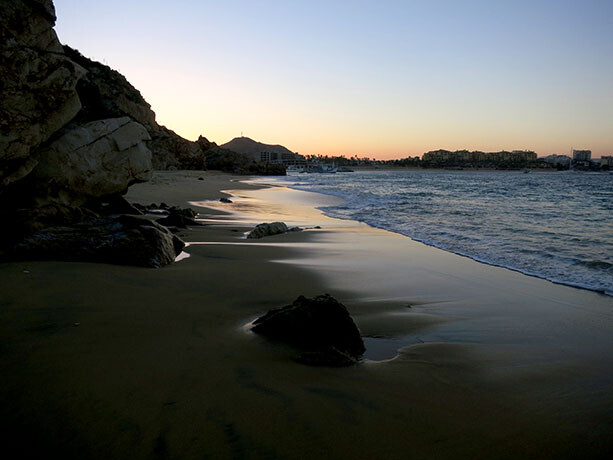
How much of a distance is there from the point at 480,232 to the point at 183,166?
61.0m

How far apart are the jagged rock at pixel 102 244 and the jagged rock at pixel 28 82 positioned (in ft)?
3.21

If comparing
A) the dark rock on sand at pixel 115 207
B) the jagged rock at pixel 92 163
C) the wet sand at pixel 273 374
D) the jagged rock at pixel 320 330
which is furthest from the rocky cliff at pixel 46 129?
the jagged rock at pixel 320 330

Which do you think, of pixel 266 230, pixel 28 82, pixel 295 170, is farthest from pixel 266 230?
pixel 295 170

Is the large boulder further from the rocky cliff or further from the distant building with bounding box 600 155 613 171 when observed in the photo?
the distant building with bounding box 600 155 613 171

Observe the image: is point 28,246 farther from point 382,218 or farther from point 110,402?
point 382,218

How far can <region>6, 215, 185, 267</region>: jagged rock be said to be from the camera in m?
4.63

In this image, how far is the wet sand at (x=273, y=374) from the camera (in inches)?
71.1

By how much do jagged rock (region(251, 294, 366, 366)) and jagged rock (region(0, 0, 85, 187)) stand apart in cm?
405

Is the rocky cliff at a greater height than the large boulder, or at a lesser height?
lesser

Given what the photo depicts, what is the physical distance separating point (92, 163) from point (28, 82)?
228cm

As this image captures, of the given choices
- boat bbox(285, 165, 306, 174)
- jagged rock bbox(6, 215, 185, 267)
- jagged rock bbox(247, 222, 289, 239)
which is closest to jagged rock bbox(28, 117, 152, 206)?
jagged rock bbox(6, 215, 185, 267)

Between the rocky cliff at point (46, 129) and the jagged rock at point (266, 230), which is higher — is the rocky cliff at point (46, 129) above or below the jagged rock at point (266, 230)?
above

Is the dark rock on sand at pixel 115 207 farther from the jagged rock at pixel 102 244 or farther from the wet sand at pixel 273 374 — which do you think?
the wet sand at pixel 273 374

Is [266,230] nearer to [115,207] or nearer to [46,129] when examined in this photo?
[115,207]
